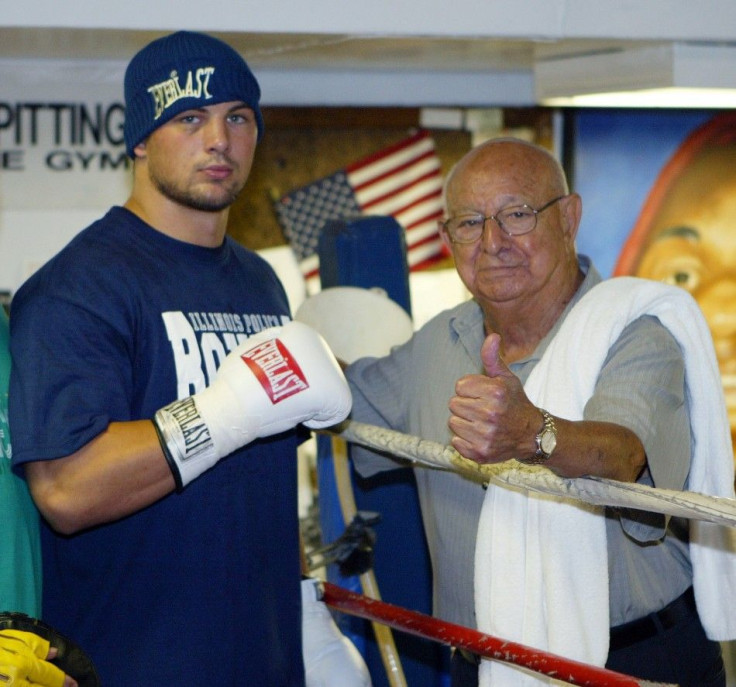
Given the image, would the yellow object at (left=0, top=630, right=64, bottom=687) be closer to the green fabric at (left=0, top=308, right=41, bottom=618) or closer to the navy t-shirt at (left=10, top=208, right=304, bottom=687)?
the green fabric at (left=0, top=308, right=41, bottom=618)

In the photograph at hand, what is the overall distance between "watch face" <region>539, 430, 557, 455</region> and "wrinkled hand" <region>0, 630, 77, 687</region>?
26.4 inches

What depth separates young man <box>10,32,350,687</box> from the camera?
1.50 meters

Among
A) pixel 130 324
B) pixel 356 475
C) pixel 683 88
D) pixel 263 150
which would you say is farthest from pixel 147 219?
pixel 263 150

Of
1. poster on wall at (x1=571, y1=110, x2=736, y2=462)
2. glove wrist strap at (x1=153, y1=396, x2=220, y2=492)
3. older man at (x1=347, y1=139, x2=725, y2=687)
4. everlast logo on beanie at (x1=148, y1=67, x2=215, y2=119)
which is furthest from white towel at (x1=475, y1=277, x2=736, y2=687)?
poster on wall at (x1=571, y1=110, x2=736, y2=462)

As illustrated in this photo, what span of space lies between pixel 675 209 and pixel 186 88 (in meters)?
2.18

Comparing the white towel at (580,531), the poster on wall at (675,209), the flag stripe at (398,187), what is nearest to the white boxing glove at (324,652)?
the white towel at (580,531)

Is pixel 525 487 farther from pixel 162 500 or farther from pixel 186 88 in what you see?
pixel 186 88

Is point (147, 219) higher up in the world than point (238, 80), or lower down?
lower down

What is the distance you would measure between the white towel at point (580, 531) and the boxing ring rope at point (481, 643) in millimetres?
49

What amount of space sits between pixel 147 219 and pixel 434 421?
59 cm

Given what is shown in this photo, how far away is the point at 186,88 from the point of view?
169 centimetres

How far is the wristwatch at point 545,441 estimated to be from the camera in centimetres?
133

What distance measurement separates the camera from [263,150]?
3262mm

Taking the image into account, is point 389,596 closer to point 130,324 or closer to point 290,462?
point 290,462
